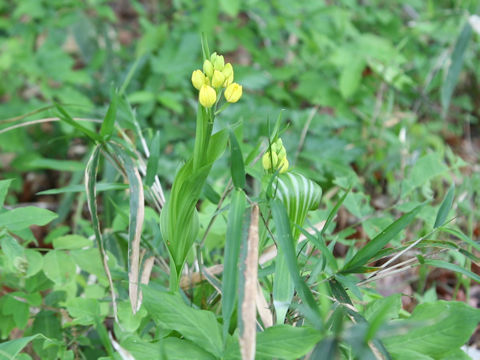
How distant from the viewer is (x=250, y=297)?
0.65m

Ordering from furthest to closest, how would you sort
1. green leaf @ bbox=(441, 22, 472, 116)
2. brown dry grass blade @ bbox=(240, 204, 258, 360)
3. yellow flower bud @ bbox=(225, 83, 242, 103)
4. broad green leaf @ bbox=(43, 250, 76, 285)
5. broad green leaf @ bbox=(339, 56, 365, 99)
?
broad green leaf @ bbox=(339, 56, 365, 99)
green leaf @ bbox=(441, 22, 472, 116)
broad green leaf @ bbox=(43, 250, 76, 285)
yellow flower bud @ bbox=(225, 83, 242, 103)
brown dry grass blade @ bbox=(240, 204, 258, 360)

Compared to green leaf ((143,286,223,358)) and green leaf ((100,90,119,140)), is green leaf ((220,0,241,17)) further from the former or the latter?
green leaf ((143,286,223,358))

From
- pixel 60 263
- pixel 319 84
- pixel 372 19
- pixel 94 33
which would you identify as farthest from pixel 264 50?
pixel 60 263

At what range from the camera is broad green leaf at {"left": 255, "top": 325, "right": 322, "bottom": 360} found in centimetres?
64

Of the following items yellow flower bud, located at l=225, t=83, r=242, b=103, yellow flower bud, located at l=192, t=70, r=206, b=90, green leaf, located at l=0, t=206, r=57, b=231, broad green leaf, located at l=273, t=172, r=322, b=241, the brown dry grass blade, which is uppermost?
yellow flower bud, located at l=192, t=70, r=206, b=90

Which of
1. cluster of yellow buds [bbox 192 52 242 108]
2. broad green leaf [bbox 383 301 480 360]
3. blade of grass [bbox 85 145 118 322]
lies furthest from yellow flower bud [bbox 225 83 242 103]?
broad green leaf [bbox 383 301 480 360]

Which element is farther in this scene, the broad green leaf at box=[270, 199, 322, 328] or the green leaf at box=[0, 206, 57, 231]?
the green leaf at box=[0, 206, 57, 231]

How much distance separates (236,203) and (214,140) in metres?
0.13

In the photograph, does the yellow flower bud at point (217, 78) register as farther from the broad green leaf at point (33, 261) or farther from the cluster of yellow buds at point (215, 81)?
the broad green leaf at point (33, 261)

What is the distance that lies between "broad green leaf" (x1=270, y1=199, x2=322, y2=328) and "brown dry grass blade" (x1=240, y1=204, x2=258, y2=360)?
0.04m

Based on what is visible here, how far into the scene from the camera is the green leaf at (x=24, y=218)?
855mm

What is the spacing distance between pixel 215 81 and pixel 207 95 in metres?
0.04

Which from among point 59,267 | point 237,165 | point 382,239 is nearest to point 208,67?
point 237,165

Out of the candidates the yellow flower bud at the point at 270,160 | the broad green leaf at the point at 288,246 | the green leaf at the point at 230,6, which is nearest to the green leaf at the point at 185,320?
the broad green leaf at the point at 288,246
